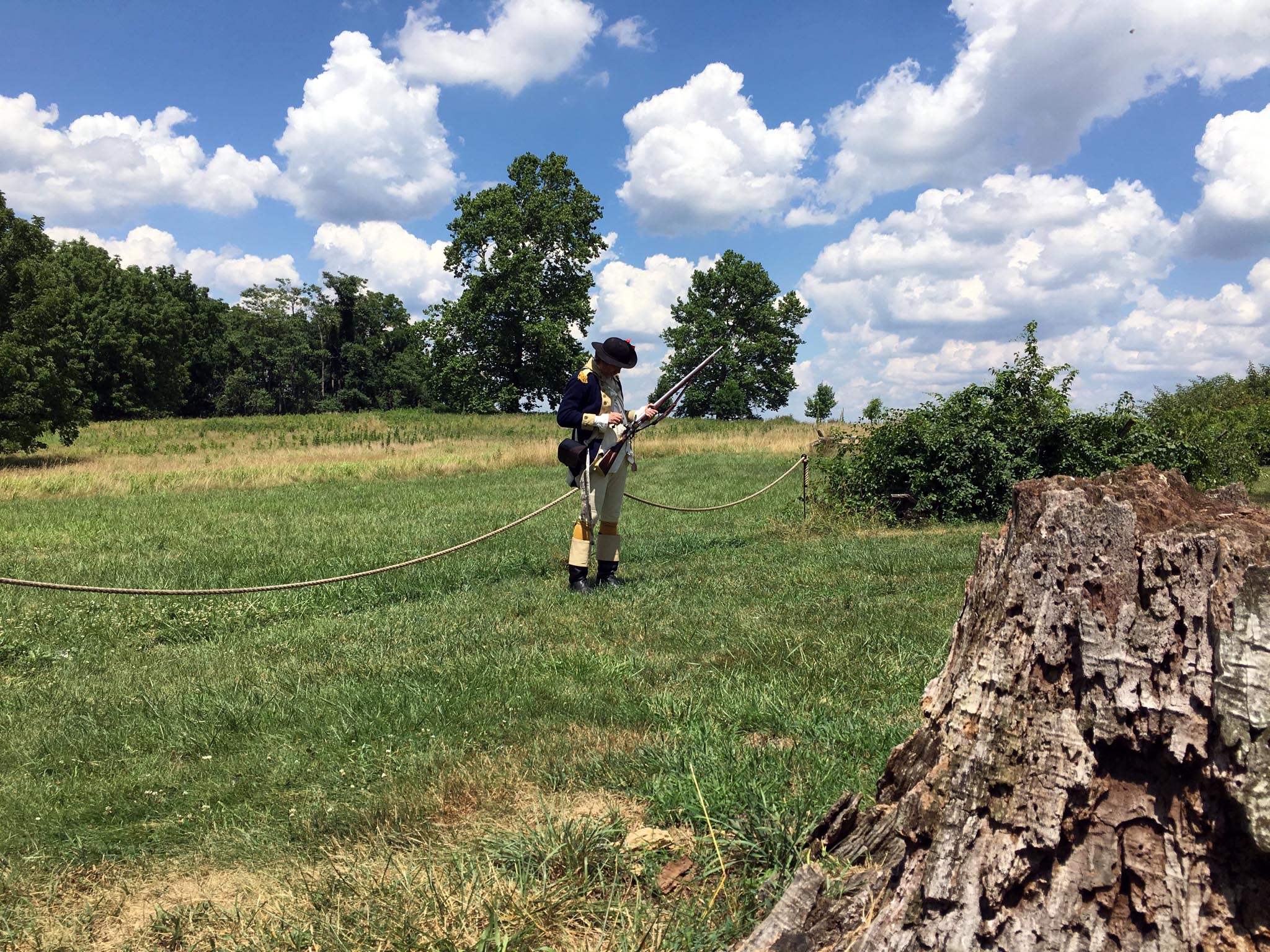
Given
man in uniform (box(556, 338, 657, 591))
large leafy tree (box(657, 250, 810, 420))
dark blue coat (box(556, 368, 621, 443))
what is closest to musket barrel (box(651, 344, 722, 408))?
man in uniform (box(556, 338, 657, 591))

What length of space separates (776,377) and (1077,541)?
58.8 meters

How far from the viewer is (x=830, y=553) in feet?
29.3

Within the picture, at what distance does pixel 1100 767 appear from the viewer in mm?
1836


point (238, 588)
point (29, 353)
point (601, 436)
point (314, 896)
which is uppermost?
point (29, 353)

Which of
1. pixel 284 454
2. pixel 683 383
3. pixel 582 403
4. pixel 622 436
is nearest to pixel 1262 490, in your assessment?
pixel 683 383

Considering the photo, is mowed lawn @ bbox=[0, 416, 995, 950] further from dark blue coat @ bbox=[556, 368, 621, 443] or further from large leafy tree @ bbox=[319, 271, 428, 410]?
large leafy tree @ bbox=[319, 271, 428, 410]

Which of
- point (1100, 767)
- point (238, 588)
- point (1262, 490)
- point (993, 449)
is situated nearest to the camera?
point (1100, 767)

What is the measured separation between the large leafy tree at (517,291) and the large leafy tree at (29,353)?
74.4 ft

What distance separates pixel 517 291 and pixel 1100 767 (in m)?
50.5

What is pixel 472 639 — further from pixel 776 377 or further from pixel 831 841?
pixel 776 377

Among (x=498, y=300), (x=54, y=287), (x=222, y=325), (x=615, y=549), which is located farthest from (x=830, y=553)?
(x=222, y=325)

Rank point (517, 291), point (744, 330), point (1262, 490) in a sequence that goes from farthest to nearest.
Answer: point (744, 330)
point (517, 291)
point (1262, 490)

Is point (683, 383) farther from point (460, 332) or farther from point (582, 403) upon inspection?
point (460, 332)

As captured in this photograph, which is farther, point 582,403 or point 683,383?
point 683,383
